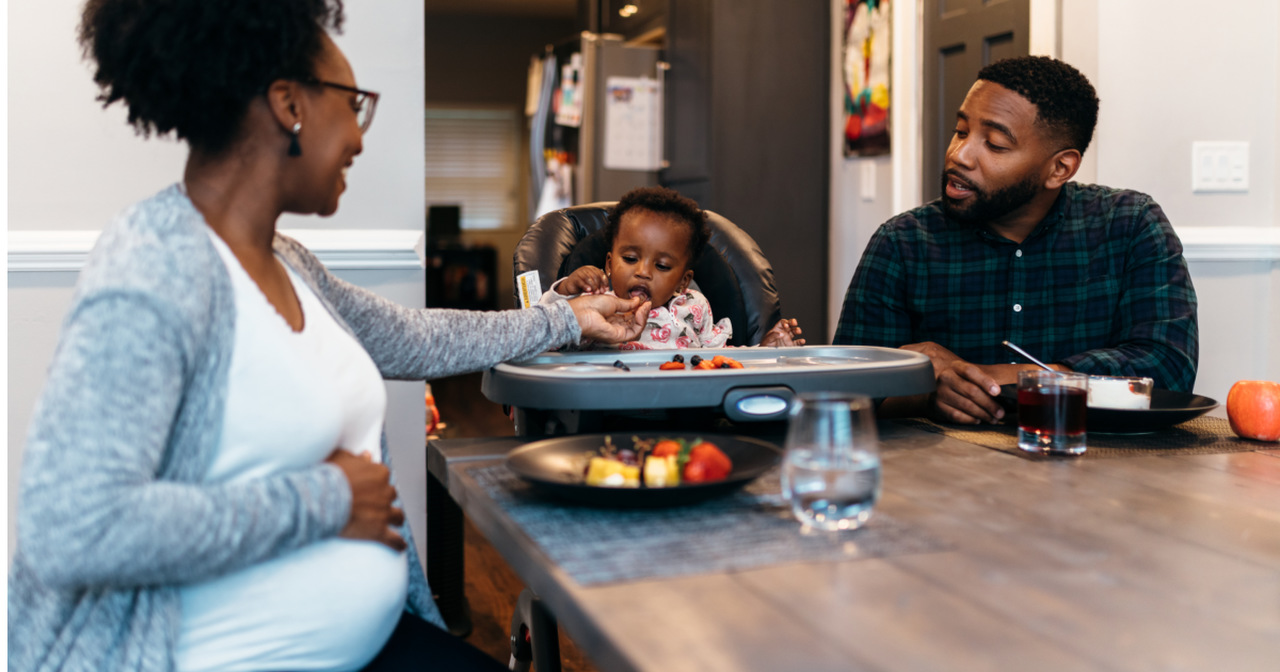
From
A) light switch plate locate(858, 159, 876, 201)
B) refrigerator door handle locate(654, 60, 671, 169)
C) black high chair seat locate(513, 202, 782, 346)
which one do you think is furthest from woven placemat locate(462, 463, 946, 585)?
refrigerator door handle locate(654, 60, 671, 169)

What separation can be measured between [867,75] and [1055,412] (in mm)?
2770

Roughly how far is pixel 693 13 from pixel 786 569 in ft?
11.6

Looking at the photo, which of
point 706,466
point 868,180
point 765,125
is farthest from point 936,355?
point 765,125

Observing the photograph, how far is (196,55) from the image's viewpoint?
2.94 feet

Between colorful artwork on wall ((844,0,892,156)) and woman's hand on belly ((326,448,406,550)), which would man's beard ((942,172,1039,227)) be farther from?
colorful artwork on wall ((844,0,892,156))

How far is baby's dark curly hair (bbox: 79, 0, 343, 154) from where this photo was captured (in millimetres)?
887

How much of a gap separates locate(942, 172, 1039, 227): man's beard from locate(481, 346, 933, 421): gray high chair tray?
72 centimetres

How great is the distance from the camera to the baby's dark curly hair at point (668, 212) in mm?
1998

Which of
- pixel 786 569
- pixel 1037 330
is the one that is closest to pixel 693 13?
pixel 1037 330

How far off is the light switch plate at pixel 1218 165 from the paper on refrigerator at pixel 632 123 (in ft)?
7.47

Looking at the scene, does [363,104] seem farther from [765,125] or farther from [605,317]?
[765,125]

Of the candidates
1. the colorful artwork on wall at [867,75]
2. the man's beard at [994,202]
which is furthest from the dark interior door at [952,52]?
the man's beard at [994,202]

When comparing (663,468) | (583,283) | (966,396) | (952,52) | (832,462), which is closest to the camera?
(832,462)

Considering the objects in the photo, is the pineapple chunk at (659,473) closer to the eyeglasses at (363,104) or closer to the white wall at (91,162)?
the eyeglasses at (363,104)
